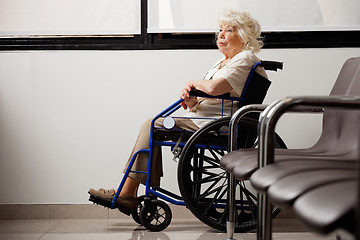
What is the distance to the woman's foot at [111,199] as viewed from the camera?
2582 millimetres

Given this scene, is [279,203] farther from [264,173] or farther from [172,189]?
[172,189]

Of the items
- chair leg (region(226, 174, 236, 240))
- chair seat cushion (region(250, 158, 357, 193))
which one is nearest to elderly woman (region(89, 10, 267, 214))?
chair leg (region(226, 174, 236, 240))

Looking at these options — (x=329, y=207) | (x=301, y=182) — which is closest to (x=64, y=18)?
(x=301, y=182)

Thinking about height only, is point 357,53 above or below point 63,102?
above

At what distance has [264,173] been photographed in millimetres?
1099

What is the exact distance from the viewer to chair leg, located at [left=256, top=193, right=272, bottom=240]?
4.29ft

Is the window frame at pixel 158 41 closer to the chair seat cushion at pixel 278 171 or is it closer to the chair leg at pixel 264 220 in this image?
the chair leg at pixel 264 220

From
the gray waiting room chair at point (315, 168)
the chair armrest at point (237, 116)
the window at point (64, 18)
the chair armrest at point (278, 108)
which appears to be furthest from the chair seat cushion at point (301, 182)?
the window at point (64, 18)

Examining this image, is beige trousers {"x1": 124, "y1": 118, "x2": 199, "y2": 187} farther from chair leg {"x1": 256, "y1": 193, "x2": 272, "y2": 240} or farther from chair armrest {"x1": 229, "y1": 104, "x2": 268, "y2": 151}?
chair leg {"x1": 256, "y1": 193, "x2": 272, "y2": 240}

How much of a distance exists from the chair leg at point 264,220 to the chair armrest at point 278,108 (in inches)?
4.3

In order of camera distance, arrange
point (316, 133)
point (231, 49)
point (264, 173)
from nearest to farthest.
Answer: point (264, 173)
point (231, 49)
point (316, 133)

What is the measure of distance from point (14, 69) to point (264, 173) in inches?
93.9

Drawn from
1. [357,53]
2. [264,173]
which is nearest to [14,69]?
[357,53]

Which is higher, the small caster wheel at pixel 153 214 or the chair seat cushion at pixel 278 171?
the chair seat cushion at pixel 278 171
